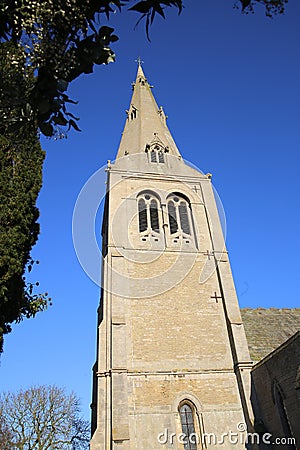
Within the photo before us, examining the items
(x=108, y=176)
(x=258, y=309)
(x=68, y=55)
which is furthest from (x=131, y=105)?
(x=68, y=55)

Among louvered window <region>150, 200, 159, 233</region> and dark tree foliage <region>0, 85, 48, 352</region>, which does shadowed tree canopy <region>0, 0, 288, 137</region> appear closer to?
dark tree foliage <region>0, 85, 48, 352</region>

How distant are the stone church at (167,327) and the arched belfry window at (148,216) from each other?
0.06 metres

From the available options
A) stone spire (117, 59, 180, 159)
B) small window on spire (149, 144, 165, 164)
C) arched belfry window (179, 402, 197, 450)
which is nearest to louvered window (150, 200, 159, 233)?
small window on spire (149, 144, 165, 164)

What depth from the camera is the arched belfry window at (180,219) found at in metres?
19.5

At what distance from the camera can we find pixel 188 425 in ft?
44.7

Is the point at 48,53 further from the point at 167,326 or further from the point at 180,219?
the point at 180,219

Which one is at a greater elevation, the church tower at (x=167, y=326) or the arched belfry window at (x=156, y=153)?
the arched belfry window at (x=156, y=153)

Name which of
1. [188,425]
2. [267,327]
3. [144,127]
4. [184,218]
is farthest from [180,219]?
[188,425]

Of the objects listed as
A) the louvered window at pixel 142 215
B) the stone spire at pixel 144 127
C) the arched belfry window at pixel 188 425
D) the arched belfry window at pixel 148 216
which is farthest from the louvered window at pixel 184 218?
the arched belfry window at pixel 188 425

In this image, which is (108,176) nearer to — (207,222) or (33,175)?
(207,222)

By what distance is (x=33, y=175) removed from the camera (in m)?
8.98

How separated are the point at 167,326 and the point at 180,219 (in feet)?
22.6

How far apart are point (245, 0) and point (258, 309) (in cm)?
1865

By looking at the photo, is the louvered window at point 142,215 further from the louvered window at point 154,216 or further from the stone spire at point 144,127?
the stone spire at point 144,127
